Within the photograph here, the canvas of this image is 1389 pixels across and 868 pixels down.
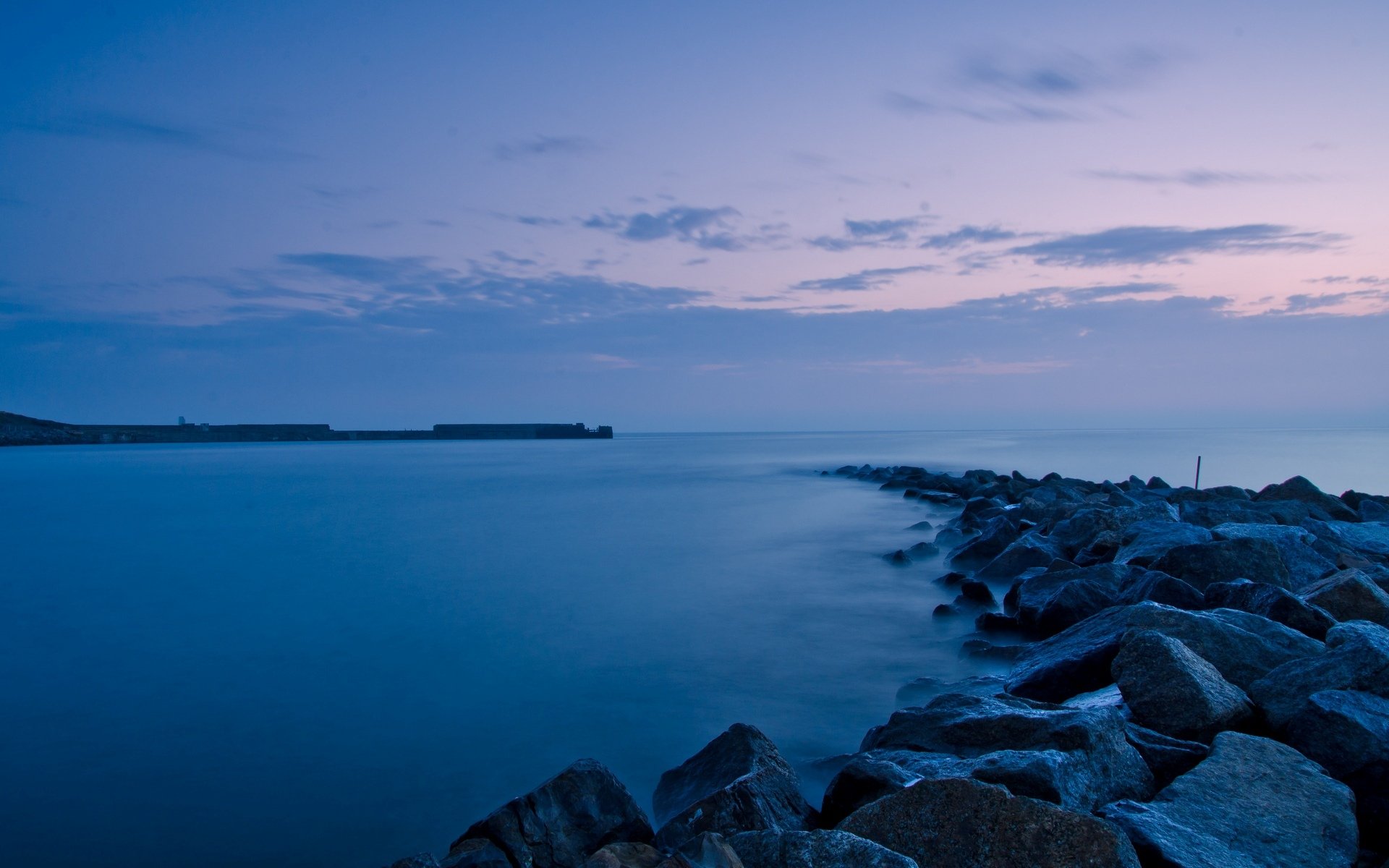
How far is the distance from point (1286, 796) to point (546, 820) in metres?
2.84

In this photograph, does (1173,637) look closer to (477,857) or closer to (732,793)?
(732,793)

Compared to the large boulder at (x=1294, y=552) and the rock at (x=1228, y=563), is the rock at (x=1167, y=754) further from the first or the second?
the large boulder at (x=1294, y=552)

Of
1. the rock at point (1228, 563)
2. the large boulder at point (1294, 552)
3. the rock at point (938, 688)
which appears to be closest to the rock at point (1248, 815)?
the rock at point (938, 688)

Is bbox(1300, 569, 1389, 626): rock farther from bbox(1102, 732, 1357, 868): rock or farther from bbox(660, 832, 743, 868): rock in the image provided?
bbox(660, 832, 743, 868): rock

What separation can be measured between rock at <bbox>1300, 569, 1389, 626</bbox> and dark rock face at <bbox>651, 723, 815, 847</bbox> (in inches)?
155

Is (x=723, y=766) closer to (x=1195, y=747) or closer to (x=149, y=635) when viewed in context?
(x=1195, y=747)

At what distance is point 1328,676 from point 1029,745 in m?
1.59

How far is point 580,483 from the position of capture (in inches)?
1289

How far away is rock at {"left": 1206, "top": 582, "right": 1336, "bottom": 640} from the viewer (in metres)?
4.91

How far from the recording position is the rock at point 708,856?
2449mm

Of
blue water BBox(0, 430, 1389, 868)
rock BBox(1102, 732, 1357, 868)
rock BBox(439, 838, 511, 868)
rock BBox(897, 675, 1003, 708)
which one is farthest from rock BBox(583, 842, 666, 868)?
rock BBox(897, 675, 1003, 708)

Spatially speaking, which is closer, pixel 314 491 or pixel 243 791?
pixel 243 791

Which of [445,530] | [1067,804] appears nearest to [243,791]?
[1067,804]

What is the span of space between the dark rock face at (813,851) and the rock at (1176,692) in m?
2.10
